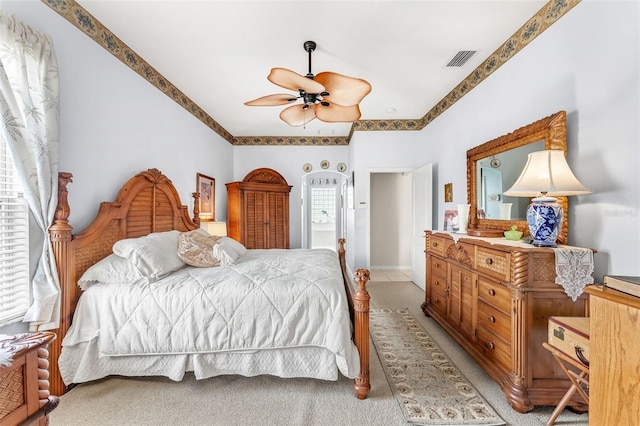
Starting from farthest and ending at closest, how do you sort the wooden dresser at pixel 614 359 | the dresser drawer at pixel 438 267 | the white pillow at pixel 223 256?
the dresser drawer at pixel 438 267
the white pillow at pixel 223 256
the wooden dresser at pixel 614 359

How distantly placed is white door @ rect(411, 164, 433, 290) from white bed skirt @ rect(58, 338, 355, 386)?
299 cm

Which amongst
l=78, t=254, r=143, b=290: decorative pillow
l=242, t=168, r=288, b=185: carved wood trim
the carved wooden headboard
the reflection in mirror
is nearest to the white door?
the reflection in mirror

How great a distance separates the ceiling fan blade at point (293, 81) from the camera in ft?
6.22

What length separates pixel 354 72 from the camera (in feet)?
9.57

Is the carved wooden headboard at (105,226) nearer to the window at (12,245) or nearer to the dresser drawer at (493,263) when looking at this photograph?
the window at (12,245)

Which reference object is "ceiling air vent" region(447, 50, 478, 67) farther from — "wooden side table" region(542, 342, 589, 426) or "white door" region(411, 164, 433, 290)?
"wooden side table" region(542, 342, 589, 426)

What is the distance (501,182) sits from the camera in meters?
2.56

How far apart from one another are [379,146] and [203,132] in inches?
115

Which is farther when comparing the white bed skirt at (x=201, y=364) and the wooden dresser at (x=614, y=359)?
the white bed skirt at (x=201, y=364)

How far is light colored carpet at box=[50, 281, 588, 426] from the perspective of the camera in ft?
5.30

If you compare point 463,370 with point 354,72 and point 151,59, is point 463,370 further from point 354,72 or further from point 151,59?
point 151,59

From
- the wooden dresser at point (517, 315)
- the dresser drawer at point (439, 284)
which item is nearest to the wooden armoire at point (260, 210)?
the dresser drawer at point (439, 284)

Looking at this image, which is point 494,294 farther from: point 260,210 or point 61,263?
point 260,210

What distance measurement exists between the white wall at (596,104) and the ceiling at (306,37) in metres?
0.40
